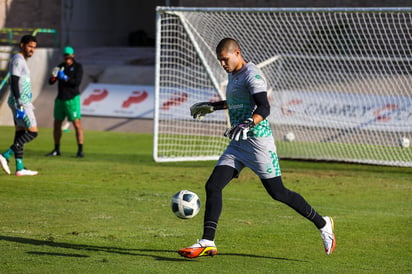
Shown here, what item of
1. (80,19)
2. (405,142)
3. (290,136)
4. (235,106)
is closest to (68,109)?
(290,136)

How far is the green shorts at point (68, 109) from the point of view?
18.3 metres

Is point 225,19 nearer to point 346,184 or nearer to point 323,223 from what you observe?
point 346,184

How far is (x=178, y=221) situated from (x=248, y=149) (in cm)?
249

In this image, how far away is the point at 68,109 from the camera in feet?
60.0

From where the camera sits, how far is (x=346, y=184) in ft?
48.4

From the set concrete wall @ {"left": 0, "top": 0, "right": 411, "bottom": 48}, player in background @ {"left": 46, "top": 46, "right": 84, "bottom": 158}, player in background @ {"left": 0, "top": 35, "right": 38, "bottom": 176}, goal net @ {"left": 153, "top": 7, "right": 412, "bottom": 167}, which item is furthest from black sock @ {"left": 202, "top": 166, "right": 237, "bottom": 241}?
concrete wall @ {"left": 0, "top": 0, "right": 411, "bottom": 48}

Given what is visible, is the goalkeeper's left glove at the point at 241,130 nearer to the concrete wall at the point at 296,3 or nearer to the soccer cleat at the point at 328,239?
the soccer cleat at the point at 328,239

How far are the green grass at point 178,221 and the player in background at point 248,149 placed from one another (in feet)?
1.62

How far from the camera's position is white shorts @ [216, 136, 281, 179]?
335 inches

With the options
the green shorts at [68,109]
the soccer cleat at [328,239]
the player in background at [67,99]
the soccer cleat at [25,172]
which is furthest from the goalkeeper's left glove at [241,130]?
the green shorts at [68,109]

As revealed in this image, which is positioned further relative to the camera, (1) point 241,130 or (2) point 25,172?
(2) point 25,172

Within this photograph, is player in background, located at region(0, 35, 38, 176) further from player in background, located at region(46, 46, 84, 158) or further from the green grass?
player in background, located at region(46, 46, 84, 158)

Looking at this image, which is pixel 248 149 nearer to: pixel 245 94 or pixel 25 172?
pixel 245 94

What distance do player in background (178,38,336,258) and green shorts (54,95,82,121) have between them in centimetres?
1001
